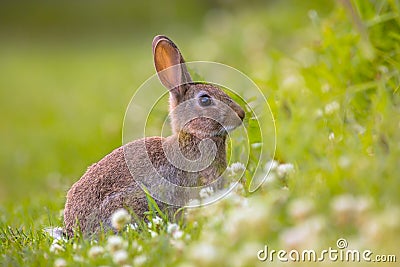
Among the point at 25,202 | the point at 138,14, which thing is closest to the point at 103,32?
the point at 138,14

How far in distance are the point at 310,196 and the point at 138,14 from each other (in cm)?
1979

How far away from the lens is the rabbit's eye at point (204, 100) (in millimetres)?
4676

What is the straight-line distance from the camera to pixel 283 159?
4.77 meters

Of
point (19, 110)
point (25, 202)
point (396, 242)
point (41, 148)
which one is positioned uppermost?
point (19, 110)

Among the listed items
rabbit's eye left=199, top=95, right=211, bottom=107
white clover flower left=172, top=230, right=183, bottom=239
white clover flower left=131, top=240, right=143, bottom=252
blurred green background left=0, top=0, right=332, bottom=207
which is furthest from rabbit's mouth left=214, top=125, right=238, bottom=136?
blurred green background left=0, top=0, right=332, bottom=207

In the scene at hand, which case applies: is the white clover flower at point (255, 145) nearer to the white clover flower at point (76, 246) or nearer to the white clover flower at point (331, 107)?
the white clover flower at point (331, 107)

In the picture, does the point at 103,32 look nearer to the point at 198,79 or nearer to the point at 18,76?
the point at 18,76

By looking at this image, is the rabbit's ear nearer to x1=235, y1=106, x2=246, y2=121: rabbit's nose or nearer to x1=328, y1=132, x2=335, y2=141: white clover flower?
x1=235, y1=106, x2=246, y2=121: rabbit's nose

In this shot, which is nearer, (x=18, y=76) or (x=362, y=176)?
(x=362, y=176)

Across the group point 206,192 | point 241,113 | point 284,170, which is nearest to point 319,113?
point 241,113

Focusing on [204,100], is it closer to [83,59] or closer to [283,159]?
[283,159]

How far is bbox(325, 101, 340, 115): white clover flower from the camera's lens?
4.85 m

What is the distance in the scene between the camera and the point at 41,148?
938 cm

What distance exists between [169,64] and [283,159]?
1023 millimetres
